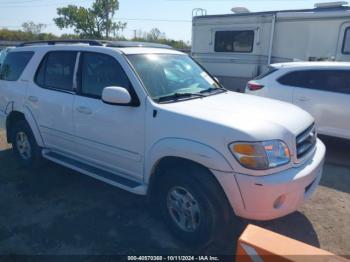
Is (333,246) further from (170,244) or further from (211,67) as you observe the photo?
(211,67)

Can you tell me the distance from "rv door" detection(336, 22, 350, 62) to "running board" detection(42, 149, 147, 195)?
25.2 ft

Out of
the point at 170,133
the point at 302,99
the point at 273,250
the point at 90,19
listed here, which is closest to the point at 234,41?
the point at 302,99

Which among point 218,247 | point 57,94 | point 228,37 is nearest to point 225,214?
point 218,247

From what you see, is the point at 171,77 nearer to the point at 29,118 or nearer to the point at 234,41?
the point at 29,118

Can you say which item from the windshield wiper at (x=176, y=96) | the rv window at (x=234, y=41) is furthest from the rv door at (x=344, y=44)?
the windshield wiper at (x=176, y=96)

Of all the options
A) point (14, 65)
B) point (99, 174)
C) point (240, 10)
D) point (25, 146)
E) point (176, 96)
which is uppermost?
point (240, 10)

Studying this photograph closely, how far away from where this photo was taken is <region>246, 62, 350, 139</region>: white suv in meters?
5.72

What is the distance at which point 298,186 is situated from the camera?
9.43ft

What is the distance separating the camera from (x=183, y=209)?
3.17 meters

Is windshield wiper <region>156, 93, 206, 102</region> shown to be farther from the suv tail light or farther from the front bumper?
the suv tail light

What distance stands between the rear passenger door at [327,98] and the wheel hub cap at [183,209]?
12.6 feet

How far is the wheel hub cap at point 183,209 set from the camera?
308 cm

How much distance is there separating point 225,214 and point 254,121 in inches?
34.0

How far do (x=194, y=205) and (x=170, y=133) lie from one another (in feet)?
2.33
